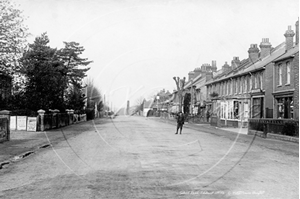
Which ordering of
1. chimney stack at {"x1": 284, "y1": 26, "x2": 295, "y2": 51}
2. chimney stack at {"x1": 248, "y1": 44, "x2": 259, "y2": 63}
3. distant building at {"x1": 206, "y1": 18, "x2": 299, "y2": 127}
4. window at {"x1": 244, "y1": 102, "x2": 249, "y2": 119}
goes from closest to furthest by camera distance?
distant building at {"x1": 206, "y1": 18, "x2": 299, "y2": 127} < chimney stack at {"x1": 284, "y1": 26, "x2": 295, "y2": 51} < window at {"x1": 244, "y1": 102, "x2": 249, "y2": 119} < chimney stack at {"x1": 248, "y1": 44, "x2": 259, "y2": 63}

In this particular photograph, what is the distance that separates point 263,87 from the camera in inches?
1435

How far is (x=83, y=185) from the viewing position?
7.28m

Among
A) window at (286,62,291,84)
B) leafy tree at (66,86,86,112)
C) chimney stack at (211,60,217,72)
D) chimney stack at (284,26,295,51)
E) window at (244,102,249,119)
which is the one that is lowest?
window at (244,102,249,119)

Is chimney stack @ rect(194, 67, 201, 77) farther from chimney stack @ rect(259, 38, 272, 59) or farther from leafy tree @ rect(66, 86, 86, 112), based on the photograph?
chimney stack @ rect(259, 38, 272, 59)

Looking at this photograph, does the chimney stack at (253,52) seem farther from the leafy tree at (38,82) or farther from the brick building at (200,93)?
the leafy tree at (38,82)

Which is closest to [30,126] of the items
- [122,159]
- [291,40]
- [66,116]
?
[66,116]

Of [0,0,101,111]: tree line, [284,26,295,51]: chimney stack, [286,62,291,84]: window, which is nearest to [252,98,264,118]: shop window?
[284,26,295,51]: chimney stack

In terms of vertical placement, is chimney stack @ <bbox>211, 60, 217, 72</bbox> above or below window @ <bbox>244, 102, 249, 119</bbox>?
above

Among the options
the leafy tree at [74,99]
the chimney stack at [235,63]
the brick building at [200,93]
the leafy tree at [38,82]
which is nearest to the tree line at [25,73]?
the leafy tree at [38,82]

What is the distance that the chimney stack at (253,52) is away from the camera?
4388cm

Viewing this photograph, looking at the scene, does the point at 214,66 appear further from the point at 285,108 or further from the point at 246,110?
the point at 285,108

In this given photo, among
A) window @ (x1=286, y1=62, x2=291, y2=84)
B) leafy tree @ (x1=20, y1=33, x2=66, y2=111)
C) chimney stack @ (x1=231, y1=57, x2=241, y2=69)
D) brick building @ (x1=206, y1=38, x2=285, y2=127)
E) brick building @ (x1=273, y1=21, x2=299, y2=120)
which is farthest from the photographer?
chimney stack @ (x1=231, y1=57, x2=241, y2=69)

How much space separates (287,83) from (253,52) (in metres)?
14.8

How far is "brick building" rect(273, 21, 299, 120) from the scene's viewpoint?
92.0ft
